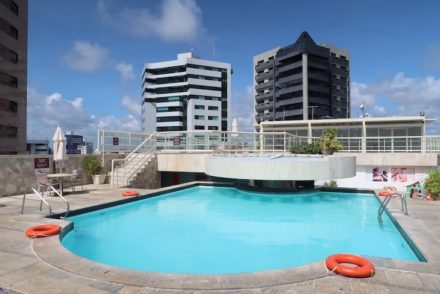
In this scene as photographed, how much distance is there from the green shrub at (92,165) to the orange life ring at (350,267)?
13822 mm

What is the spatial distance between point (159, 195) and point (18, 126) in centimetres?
3615

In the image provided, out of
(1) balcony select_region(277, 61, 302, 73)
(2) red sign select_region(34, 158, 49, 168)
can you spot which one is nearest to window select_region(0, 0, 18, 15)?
(2) red sign select_region(34, 158, 49, 168)

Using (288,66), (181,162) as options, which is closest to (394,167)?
(181,162)

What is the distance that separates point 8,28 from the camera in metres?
39.7

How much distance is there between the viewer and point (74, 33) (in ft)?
89.2

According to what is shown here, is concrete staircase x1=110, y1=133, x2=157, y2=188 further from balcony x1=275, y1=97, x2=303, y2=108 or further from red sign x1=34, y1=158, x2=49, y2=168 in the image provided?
balcony x1=275, y1=97, x2=303, y2=108

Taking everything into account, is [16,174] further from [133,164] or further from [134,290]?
[134,290]

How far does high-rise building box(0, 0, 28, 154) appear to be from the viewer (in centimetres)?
3831

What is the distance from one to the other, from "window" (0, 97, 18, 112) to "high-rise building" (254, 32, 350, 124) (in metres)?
55.3

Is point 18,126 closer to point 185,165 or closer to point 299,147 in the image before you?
point 185,165

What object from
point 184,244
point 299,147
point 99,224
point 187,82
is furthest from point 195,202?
point 187,82

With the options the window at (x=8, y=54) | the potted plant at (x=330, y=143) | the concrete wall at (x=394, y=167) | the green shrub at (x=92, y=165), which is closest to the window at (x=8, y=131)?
the window at (x=8, y=54)

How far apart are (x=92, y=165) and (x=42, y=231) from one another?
33.3 ft

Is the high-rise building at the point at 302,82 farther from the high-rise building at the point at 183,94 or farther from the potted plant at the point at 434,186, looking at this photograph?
the potted plant at the point at 434,186
